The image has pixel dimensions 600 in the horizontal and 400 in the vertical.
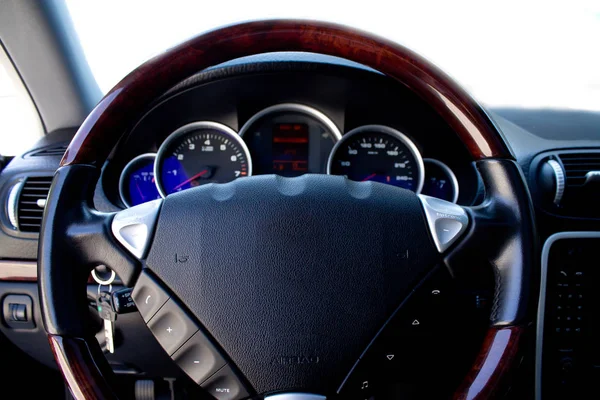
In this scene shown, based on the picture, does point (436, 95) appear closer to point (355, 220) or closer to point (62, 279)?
point (355, 220)

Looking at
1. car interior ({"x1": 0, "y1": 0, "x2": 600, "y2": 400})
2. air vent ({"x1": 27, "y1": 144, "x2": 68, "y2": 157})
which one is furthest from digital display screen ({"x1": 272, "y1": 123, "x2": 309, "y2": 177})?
A: car interior ({"x1": 0, "y1": 0, "x2": 600, "y2": 400})

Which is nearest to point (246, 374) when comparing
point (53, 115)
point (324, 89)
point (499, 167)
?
point (499, 167)

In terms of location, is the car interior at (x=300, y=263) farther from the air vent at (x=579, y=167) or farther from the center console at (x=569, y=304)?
the air vent at (x=579, y=167)

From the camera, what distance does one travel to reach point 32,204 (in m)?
1.62

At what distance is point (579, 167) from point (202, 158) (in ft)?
4.20

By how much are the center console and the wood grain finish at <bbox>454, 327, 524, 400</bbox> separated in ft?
2.42

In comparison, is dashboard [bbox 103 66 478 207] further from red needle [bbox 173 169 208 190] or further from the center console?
the center console

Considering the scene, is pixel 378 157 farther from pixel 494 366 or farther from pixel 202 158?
pixel 494 366

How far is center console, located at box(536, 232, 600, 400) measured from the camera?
1.53 meters

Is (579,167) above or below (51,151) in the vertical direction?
below

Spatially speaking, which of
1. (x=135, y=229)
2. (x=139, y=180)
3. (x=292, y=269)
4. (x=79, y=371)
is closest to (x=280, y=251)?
(x=292, y=269)

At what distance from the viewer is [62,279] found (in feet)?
2.89

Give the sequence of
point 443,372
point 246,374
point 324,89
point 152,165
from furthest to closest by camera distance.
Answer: point 152,165 < point 324,89 < point 443,372 < point 246,374

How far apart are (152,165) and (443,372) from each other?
4.04ft
